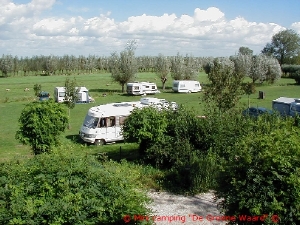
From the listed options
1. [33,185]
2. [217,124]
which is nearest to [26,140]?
[217,124]

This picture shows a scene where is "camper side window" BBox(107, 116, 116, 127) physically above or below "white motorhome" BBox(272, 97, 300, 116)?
below

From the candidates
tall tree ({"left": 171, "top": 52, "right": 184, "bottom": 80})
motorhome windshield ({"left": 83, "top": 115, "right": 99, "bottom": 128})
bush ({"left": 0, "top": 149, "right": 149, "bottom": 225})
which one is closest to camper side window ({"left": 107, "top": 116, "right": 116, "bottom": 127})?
motorhome windshield ({"left": 83, "top": 115, "right": 99, "bottom": 128})

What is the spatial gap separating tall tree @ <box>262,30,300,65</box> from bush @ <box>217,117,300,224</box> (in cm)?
8138

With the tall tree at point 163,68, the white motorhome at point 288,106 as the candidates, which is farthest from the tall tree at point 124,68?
the white motorhome at point 288,106

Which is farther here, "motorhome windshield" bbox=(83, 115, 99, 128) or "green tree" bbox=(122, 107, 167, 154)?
"motorhome windshield" bbox=(83, 115, 99, 128)

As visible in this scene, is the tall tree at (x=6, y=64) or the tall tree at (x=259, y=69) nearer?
the tall tree at (x=259, y=69)

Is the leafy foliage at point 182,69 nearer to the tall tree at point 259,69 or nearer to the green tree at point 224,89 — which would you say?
the tall tree at point 259,69

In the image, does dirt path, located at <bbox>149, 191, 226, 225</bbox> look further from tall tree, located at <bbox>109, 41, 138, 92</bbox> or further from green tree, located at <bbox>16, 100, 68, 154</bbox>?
tall tree, located at <bbox>109, 41, 138, 92</bbox>

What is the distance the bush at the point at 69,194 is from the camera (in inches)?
200

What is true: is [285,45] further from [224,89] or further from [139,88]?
[224,89]

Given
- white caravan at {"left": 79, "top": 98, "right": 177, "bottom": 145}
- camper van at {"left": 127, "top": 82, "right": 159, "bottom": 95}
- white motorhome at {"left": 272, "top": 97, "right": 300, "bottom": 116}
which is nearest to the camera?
white caravan at {"left": 79, "top": 98, "right": 177, "bottom": 145}

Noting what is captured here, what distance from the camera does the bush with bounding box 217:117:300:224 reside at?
5086 mm

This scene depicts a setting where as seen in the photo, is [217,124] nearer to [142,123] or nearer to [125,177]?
[142,123]

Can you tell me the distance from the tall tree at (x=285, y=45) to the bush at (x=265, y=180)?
8138cm
